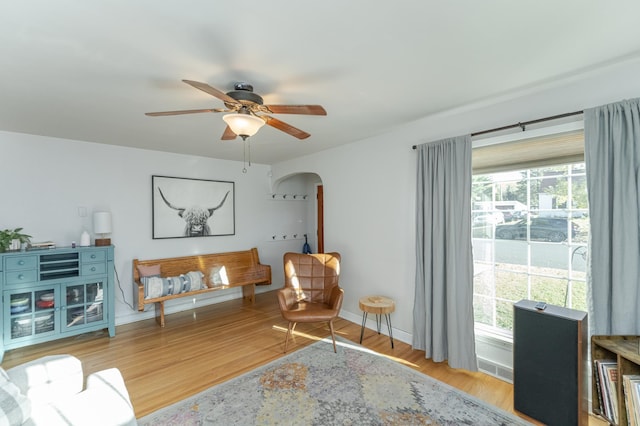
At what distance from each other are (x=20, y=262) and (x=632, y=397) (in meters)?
5.11

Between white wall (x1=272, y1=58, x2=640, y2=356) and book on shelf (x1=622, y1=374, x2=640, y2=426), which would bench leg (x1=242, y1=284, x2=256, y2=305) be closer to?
white wall (x1=272, y1=58, x2=640, y2=356)

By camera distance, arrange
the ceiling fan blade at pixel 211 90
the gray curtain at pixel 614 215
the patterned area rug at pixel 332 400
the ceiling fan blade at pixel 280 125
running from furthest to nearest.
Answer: the ceiling fan blade at pixel 280 125 < the patterned area rug at pixel 332 400 < the gray curtain at pixel 614 215 < the ceiling fan blade at pixel 211 90

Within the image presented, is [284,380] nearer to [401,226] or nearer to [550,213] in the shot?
[401,226]

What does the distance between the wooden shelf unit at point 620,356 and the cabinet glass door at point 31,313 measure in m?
4.92

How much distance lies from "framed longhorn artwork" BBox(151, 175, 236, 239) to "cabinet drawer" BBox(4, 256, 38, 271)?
51.5 inches

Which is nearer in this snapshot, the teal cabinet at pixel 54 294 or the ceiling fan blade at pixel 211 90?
the ceiling fan blade at pixel 211 90

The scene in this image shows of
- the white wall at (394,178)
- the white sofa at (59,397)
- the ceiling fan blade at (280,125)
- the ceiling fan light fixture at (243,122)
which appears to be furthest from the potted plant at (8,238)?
the white wall at (394,178)

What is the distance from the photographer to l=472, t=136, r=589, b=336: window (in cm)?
221

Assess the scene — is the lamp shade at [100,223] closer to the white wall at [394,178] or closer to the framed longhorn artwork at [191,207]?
the framed longhorn artwork at [191,207]

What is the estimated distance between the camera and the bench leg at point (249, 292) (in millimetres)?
4637

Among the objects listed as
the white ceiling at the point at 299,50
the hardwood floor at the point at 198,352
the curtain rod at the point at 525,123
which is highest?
the white ceiling at the point at 299,50

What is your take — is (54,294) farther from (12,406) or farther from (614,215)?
(614,215)

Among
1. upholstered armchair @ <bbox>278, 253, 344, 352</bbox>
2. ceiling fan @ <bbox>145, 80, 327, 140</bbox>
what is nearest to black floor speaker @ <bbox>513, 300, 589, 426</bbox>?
upholstered armchair @ <bbox>278, 253, 344, 352</bbox>

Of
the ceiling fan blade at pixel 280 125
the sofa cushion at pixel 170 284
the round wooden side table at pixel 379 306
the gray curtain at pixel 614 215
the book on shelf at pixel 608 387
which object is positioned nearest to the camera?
the book on shelf at pixel 608 387
